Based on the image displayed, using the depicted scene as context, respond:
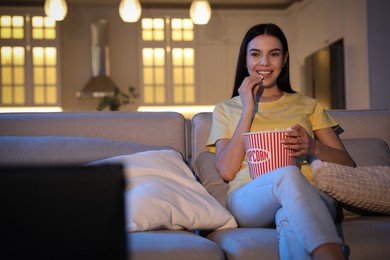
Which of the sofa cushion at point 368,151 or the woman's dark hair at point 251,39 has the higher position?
the woman's dark hair at point 251,39

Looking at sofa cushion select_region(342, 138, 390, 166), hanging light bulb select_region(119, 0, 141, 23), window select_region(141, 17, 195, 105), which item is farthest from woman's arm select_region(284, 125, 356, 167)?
window select_region(141, 17, 195, 105)

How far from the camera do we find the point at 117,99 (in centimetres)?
767

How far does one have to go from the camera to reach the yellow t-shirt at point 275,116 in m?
2.04

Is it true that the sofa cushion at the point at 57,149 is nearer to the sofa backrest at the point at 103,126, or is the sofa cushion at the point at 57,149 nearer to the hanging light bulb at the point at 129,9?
the sofa backrest at the point at 103,126

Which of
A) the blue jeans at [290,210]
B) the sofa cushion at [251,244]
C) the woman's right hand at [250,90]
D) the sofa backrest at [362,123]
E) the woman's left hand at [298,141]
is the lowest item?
the sofa cushion at [251,244]

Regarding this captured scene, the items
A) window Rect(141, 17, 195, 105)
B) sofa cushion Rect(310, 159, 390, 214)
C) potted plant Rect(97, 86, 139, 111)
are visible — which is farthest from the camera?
window Rect(141, 17, 195, 105)


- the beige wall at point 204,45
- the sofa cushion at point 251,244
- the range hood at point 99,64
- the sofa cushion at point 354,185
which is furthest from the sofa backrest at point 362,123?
the range hood at point 99,64

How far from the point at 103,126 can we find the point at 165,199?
0.60 metres

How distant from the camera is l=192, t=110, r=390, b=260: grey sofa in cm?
152

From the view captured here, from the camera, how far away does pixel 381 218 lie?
6.12ft

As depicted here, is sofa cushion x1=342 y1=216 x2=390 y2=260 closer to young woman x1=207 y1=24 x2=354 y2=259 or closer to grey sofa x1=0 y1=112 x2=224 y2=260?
young woman x1=207 y1=24 x2=354 y2=259

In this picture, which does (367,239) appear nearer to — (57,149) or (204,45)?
(57,149)

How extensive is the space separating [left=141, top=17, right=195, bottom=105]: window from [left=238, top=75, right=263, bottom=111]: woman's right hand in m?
6.23

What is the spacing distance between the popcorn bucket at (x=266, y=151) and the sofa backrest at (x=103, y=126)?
23.9 inches
